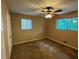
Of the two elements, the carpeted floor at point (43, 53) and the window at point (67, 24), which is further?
the window at point (67, 24)

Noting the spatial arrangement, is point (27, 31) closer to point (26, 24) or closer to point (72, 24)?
point (26, 24)

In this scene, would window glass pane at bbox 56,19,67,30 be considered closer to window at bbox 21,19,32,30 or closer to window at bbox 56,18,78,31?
window at bbox 56,18,78,31

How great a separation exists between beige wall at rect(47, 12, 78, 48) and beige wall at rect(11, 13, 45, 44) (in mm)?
719

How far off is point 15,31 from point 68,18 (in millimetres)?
3692

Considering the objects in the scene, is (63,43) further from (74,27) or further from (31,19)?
(31,19)

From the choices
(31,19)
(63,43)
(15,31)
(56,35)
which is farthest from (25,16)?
(63,43)

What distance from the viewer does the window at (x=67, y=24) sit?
4115mm

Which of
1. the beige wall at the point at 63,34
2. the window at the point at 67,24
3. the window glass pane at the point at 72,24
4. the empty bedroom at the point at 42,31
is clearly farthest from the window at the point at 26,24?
the window glass pane at the point at 72,24

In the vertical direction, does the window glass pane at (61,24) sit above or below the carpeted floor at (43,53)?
above

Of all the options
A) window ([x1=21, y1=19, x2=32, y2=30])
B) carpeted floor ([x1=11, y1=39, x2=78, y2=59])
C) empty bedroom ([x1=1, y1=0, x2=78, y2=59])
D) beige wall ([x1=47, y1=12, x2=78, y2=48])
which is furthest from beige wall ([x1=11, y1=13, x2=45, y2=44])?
carpeted floor ([x1=11, y1=39, x2=78, y2=59])

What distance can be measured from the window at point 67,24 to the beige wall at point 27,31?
165 cm

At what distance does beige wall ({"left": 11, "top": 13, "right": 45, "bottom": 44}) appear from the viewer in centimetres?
475

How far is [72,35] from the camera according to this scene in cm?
420

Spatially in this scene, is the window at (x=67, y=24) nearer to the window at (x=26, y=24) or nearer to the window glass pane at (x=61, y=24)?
the window glass pane at (x=61, y=24)
